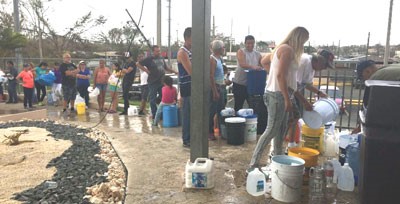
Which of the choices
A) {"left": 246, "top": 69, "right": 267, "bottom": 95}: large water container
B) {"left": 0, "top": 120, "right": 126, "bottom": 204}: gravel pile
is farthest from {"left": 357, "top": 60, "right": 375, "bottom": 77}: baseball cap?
{"left": 0, "top": 120, "right": 126, "bottom": 204}: gravel pile

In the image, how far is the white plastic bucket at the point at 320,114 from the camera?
14.6 ft

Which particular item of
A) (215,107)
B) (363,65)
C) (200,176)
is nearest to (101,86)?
(215,107)

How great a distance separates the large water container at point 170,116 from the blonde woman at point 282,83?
3404 mm

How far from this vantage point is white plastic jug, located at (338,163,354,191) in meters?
3.61

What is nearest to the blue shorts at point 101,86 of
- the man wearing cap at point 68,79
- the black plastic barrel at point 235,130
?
the man wearing cap at point 68,79

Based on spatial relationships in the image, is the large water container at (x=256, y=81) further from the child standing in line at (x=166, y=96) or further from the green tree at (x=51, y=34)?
the green tree at (x=51, y=34)

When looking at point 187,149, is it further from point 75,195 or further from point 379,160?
point 379,160

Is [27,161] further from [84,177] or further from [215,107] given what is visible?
[215,107]

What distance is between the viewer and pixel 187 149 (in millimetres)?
5285

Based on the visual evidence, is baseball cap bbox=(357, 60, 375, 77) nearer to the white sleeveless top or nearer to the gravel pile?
the white sleeveless top

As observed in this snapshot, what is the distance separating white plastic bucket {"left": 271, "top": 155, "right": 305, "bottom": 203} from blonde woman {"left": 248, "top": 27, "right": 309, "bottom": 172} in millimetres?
531

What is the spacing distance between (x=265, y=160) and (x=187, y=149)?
1.23m

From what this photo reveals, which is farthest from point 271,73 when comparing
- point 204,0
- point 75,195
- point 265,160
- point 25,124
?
point 25,124

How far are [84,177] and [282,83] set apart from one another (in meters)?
2.61
